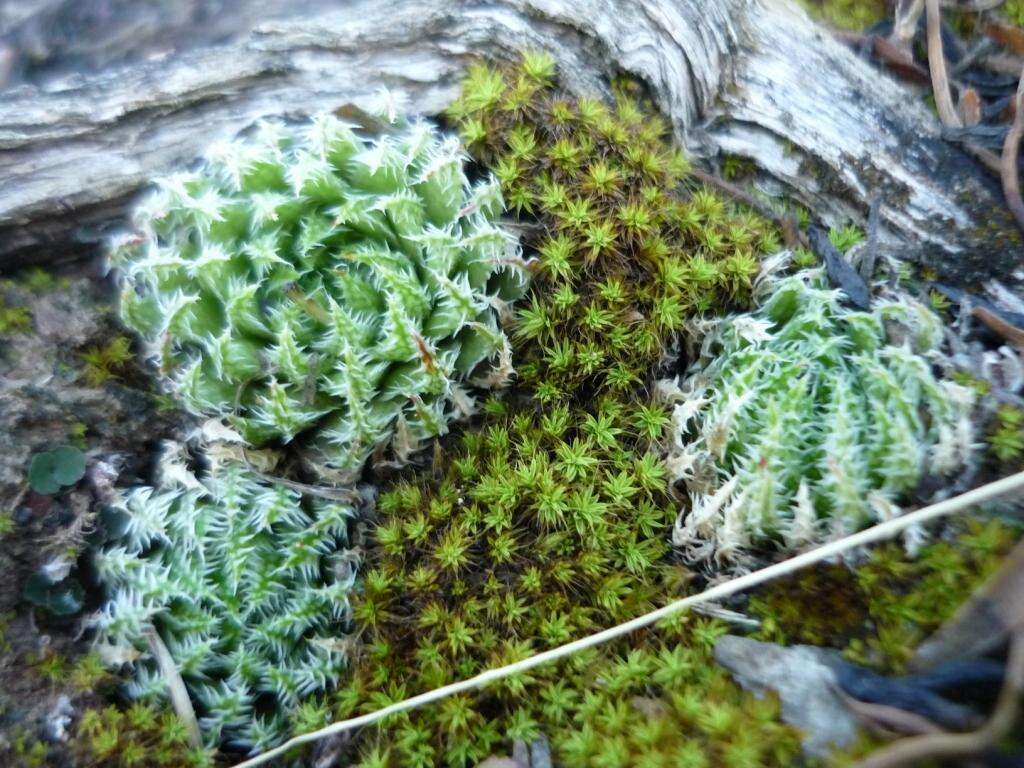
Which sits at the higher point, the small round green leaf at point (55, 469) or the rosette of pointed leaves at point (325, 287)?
the rosette of pointed leaves at point (325, 287)

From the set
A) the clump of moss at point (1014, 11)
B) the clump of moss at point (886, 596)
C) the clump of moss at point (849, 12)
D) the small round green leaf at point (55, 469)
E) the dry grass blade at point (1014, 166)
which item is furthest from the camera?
the clump of moss at point (849, 12)

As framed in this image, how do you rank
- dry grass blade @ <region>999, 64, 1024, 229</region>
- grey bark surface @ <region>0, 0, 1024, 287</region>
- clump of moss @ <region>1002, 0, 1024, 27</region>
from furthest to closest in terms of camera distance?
clump of moss @ <region>1002, 0, 1024, 27</region>, grey bark surface @ <region>0, 0, 1024, 287</region>, dry grass blade @ <region>999, 64, 1024, 229</region>

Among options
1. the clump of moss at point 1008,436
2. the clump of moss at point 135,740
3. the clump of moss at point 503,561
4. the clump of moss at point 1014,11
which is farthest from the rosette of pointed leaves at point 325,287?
the clump of moss at point 1014,11

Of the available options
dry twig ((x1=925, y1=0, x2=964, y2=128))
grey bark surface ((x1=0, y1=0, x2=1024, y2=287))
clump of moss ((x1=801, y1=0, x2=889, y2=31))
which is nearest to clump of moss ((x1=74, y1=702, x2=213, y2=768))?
grey bark surface ((x1=0, y1=0, x2=1024, y2=287))

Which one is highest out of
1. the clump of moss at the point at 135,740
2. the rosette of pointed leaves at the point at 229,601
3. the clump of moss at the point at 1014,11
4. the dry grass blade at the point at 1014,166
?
the clump of moss at the point at 1014,11

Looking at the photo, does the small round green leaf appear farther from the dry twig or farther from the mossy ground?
the dry twig

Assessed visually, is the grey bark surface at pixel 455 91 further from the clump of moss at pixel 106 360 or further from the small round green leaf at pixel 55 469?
the small round green leaf at pixel 55 469
